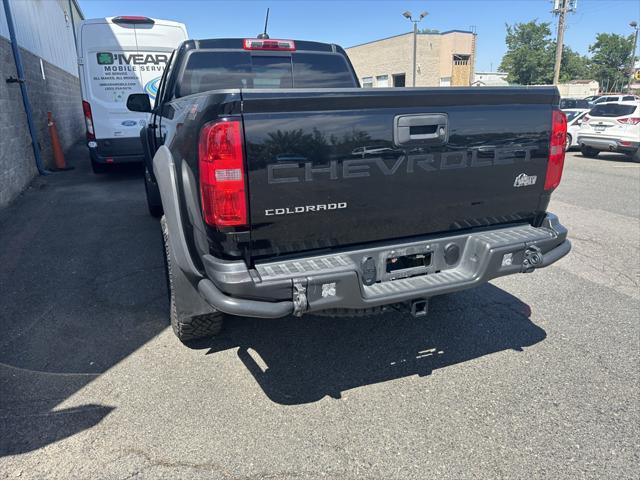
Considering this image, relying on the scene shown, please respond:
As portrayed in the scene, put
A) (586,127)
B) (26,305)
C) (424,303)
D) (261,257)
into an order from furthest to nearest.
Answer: (586,127), (26,305), (424,303), (261,257)

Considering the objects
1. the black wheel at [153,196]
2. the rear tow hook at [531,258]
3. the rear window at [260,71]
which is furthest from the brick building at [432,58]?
the rear tow hook at [531,258]

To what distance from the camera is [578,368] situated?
3.19 metres

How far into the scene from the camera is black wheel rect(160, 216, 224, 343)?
2820 millimetres

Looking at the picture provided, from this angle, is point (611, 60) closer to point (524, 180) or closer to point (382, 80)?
point (382, 80)

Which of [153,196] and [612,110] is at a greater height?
[612,110]

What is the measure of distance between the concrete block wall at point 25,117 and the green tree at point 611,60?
272ft

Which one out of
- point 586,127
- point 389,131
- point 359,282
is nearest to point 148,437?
point 359,282

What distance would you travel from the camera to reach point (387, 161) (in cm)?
257

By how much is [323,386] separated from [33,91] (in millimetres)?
11254

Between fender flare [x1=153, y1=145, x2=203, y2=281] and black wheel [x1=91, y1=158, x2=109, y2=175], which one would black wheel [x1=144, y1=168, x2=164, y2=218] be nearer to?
fender flare [x1=153, y1=145, x2=203, y2=281]

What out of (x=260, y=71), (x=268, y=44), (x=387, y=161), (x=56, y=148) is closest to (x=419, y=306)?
(x=387, y=161)

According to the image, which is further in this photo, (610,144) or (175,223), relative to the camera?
(610,144)

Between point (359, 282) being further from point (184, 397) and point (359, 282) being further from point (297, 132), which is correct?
point (184, 397)

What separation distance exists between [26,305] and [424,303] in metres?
3.51
